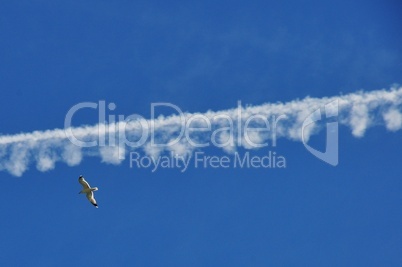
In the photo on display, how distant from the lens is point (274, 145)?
158 feet

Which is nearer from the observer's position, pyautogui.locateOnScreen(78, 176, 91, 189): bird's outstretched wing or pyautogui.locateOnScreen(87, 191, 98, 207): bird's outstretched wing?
pyautogui.locateOnScreen(78, 176, 91, 189): bird's outstretched wing

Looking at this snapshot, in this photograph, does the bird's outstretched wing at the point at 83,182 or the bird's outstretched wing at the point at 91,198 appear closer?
the bird's outstretched wing at the point at 83,182

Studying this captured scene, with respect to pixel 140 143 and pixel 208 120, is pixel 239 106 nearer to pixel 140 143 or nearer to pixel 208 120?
pixel 208 120

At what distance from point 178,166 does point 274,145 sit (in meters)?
7.15

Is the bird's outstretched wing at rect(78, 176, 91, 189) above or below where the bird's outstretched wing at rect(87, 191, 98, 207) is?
above

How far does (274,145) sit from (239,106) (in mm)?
4558

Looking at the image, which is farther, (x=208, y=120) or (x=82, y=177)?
(x=82, y=177)

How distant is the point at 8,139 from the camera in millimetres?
46844

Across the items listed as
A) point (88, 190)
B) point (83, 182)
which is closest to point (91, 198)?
point (88, 190)

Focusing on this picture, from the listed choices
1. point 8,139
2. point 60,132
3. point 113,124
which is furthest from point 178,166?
point 8,139

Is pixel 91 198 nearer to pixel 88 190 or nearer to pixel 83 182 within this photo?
pixel 88 190

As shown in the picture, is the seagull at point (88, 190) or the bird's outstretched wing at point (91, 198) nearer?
the seagull at point (88, 190)

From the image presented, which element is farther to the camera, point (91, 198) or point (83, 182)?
point (91, 198)

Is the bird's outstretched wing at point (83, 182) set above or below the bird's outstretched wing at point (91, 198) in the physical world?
above
